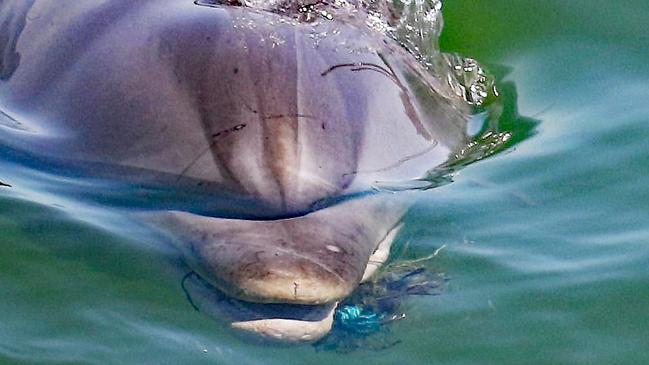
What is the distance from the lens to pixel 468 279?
3992mm

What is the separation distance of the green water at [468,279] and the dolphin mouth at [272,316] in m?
0.06

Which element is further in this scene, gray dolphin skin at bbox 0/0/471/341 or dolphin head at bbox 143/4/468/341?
gray dolphin skin at bbox 0/0/471/341

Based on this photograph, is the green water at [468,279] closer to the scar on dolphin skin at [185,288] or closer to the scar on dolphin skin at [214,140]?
the scar on dolphin skin at [185,288]

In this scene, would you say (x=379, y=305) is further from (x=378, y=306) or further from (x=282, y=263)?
(x=282, y=263)

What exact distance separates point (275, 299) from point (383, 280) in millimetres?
654

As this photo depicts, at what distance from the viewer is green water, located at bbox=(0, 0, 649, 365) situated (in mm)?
3539

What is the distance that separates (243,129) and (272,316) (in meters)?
0.74

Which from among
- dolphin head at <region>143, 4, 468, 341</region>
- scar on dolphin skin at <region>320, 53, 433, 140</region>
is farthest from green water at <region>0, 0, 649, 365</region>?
scar on dolphin skin at <region>320, 53, 433, 140</region>

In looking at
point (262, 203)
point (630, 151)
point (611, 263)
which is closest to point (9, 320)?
point (262, 203)

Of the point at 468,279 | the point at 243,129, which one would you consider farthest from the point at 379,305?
the point at 243,129

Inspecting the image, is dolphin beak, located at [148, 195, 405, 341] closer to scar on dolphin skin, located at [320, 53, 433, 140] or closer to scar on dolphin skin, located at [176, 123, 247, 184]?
scar on dolphin skin, located at [176, 123, 247, 184]

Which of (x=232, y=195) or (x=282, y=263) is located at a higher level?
(x=282, y=263)

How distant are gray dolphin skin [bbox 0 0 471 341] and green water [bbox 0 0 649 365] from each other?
0.15 meters

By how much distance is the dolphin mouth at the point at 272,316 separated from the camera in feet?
10.9
